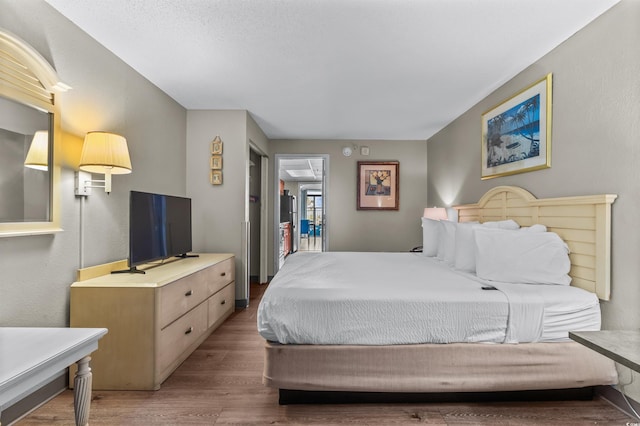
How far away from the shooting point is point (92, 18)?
6.46 feet

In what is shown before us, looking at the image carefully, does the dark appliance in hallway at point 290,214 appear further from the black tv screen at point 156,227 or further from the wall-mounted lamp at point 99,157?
the wall-mounted lamp at point 99,157

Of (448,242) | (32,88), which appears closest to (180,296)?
(32,88)

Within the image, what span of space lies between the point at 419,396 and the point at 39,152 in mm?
2735

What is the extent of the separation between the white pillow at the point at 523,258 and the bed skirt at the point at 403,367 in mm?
492

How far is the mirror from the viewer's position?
1.56 m

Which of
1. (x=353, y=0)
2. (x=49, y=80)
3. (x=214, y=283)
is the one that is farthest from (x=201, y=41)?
(x=214, y=283)

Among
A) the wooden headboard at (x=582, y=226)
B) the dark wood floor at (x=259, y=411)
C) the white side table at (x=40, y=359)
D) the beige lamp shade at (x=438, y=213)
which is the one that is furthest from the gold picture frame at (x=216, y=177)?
the wooden headboard at (x=582, y=226)

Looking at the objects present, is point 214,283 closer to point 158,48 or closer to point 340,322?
point 340,322

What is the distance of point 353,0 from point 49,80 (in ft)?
6.25

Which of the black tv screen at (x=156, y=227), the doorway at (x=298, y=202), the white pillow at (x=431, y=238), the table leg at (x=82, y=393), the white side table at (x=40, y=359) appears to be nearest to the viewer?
the white side table at (x=40, y=359)

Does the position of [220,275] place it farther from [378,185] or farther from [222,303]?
[378,185]

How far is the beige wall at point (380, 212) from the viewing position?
5.14m

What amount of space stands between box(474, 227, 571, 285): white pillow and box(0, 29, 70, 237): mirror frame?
288cm

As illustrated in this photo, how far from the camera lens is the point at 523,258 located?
80.0 inches
